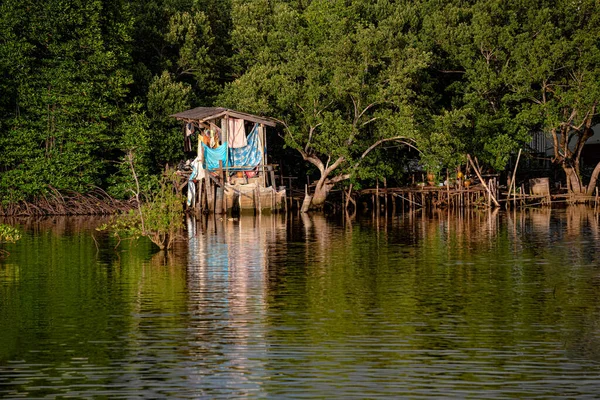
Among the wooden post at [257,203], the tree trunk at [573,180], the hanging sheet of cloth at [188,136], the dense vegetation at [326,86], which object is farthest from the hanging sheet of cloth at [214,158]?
the tree trunk at [573,180]

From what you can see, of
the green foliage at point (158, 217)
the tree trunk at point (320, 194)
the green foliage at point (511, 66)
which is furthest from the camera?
the tree trunk at point (320, 194)

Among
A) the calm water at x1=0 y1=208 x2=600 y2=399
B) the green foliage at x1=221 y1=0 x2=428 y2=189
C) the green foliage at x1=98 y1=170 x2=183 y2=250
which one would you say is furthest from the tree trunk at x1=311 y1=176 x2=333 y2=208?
the green foliage at x1=98 y1=170 x2=183 y2=250

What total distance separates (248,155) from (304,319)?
108 ft

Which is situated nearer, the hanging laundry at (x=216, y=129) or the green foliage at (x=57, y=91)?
the green foliage at (x=57, y=91)

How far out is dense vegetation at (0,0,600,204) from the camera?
51.6 meters

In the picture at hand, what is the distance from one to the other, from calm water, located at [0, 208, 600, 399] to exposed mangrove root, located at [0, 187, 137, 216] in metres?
16.1

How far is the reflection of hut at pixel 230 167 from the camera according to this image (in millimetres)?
52719

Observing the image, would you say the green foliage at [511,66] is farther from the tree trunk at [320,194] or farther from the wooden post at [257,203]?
the wooden post at [257,203]

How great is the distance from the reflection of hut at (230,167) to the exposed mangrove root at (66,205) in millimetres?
3704

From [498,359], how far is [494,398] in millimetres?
2401

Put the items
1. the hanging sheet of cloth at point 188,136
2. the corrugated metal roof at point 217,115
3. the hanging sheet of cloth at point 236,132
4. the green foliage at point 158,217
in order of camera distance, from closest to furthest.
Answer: the green foliage at point 158,217, the corrugated metal roof at point 217,115, the hanging sheet of cloth at point 236,132, the hanging sheet of cloth at point 188,136

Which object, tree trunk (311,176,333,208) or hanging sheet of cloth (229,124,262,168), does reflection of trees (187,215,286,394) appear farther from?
tree trunk (311,176,333,208)

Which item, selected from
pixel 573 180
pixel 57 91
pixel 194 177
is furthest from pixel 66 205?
pixel 573 180

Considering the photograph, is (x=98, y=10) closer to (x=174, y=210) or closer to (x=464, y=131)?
(x=464, y=131)
